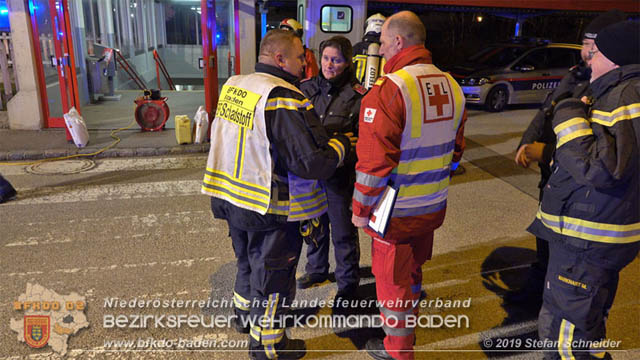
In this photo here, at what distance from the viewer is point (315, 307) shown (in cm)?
379

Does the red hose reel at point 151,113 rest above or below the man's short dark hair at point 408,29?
below

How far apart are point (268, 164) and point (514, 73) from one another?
38.9ft

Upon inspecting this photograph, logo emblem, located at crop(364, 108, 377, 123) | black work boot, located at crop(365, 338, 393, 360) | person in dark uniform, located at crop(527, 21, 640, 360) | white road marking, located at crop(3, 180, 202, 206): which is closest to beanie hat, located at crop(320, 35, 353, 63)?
Result: logo emblem, located at crop(364, 108, 377, 123)

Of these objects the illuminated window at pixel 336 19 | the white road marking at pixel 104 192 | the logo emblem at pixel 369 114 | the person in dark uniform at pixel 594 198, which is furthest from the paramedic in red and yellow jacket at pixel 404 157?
the illuminated window at pixel 336 19

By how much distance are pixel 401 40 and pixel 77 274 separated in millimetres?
3370

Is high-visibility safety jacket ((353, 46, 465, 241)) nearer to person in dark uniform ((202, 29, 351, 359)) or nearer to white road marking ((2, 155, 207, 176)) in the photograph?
person in dark uniform ((202, 29, 351, 359))

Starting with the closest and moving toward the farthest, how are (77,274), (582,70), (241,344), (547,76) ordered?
1. (241,344)
2. (582,70)
3. (77,274)
4. (547,76)

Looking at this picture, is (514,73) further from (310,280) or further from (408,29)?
(408,29)

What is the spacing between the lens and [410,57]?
2.73 metres

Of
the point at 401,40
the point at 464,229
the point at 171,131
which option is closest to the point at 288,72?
the point at 401,40

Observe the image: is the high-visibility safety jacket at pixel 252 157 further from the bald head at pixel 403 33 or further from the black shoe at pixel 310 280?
the black shoe at pixel 310 280

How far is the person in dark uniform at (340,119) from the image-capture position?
3.64 metres

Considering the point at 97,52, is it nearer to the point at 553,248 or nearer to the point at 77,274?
the point at 77,274

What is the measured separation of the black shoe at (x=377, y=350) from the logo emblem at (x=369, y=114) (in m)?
1.52
